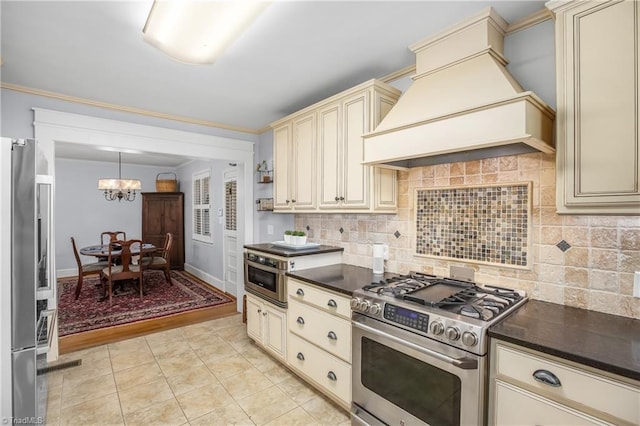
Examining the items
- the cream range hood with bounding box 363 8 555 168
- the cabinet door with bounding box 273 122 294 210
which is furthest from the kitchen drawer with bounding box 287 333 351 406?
the cream range hood with bounding box 363 8 555 168

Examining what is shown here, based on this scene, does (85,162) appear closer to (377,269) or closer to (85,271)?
(85,271)

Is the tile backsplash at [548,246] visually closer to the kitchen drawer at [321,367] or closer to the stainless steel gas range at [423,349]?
the stainless steel gas range at [423,349]

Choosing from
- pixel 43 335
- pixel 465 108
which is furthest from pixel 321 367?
pixel 465 108

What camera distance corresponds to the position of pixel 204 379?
8.57ft

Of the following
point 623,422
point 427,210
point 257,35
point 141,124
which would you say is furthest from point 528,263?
point 141,124

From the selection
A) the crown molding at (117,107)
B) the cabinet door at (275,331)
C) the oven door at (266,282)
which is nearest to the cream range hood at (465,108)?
the oven door at (266,282)

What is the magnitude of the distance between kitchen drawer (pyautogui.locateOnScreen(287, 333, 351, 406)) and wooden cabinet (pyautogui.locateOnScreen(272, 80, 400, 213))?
1.12 m

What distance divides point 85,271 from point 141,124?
117 inches

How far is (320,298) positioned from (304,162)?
130cm

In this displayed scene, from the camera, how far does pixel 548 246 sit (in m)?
1.76

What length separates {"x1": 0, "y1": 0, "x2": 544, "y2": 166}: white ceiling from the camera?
5.64 feet

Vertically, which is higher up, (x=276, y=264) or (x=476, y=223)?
(x=476, y=223)

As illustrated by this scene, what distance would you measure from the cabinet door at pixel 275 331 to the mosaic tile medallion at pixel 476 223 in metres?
1.34

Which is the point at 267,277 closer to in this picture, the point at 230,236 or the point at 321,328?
the point at 321,328
